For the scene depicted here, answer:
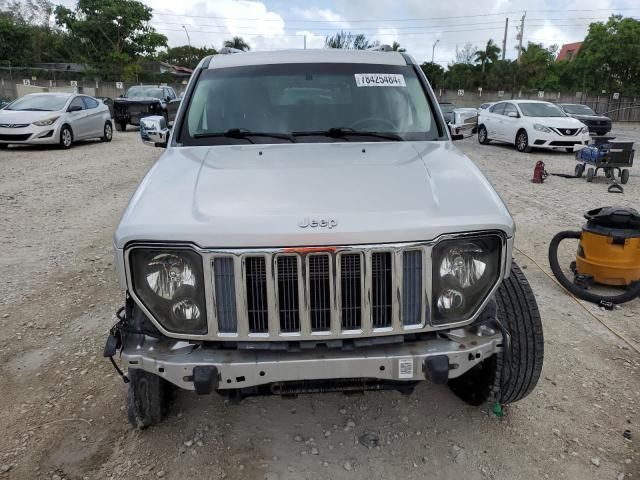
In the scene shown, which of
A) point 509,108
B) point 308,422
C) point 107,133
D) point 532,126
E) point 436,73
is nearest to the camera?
point 308,422

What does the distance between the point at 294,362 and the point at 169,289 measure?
623mm

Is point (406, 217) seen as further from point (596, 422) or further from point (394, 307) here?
point (596, 422)

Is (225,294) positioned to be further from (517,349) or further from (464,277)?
(517,349)

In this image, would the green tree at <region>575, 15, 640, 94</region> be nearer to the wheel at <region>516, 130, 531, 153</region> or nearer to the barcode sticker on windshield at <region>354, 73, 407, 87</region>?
the wheel at <region>516, 130, 531, 153</region>

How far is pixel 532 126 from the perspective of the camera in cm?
1544

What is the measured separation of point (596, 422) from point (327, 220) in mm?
1980

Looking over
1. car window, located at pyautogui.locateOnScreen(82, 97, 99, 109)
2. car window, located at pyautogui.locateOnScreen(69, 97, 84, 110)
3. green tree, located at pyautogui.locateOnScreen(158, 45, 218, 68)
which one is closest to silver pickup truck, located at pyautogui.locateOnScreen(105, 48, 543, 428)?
car window, located at pyautogui.locateOnScreen(69, 97, 84, 110)

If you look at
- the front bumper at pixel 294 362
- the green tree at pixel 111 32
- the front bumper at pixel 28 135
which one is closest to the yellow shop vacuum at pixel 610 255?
the front bumper at pixel 294 362

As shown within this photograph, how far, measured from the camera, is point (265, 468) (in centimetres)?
267

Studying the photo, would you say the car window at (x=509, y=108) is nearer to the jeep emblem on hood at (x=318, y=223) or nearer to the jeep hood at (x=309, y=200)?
the jeep hood at (x=309, y=200)

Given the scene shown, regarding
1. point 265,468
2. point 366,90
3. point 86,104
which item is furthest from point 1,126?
point 265,468

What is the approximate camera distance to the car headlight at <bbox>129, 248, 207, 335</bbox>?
2.33m

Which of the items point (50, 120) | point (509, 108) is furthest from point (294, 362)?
point (509, 108)

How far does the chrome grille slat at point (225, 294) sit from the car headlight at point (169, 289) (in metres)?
0.08
